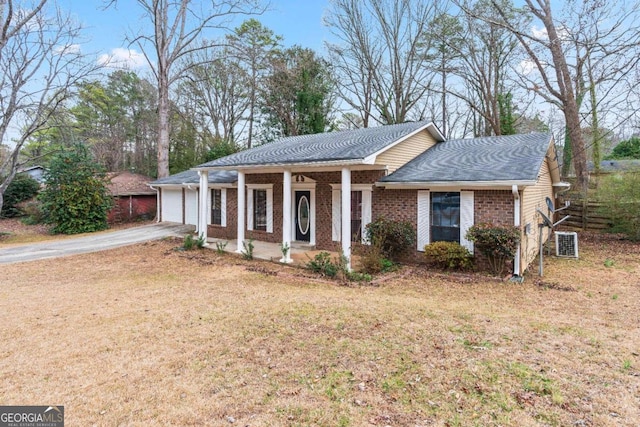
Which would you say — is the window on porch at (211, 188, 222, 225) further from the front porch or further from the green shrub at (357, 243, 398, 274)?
the green shrub at (357, 243, 398, 274)

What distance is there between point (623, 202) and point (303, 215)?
459 inches

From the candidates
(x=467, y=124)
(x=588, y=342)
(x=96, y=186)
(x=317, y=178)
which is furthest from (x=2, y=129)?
(x=467, y=124)

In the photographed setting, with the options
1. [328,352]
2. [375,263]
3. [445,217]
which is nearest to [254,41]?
[445,217]

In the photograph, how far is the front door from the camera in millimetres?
12789

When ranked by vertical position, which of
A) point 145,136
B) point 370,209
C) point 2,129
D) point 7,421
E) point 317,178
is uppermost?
point 145,136

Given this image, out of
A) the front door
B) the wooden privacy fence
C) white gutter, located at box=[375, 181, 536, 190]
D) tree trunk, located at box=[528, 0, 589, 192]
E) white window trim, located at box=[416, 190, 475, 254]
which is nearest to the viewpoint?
white gutter, located at box=[375, 181, 536, 190]

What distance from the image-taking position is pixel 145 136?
31.2 m

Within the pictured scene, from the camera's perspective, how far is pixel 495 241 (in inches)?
324

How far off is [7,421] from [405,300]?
18.9 feet

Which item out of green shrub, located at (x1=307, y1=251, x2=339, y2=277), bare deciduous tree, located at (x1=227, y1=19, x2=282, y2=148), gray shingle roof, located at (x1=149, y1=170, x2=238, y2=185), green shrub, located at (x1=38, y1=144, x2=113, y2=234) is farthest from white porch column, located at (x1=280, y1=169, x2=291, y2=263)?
bare deciduous tree, located at (x1=227, y1=19, x2=282, y2=148)

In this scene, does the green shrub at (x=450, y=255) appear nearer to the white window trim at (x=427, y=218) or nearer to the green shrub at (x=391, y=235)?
the white window trim at (x=427, y=218)

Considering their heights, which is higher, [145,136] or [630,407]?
[145,136]

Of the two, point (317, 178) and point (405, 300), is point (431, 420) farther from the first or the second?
point (317, 178)

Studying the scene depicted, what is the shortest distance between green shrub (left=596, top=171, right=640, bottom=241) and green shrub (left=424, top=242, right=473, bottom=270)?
8.06m
